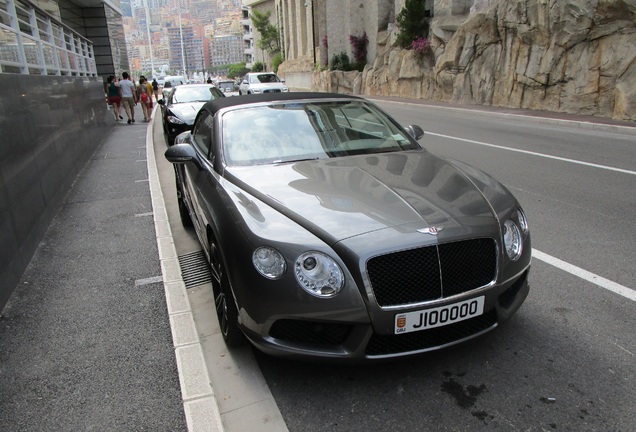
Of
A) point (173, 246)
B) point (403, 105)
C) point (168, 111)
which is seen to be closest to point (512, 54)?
point (403, 105)

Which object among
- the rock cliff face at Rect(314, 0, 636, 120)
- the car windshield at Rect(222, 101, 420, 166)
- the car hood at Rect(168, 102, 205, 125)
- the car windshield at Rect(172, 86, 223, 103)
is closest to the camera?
the car windshield at Rect(222, 101, 420, 166)

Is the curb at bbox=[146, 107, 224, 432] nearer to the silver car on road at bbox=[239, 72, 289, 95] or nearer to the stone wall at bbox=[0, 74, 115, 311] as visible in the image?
the stone wall at bbox=[0, 74, 115, 311]

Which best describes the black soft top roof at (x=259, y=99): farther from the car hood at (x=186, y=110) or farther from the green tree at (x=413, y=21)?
the green tree at (x=413, y=21)

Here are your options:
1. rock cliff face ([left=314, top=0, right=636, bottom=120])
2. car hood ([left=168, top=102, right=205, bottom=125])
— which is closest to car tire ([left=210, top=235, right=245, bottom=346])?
car hood ([left=168, top=102, right=205, bottom=125])

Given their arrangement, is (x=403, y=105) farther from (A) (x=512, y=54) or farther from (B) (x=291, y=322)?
(B) (x=291, y=322)

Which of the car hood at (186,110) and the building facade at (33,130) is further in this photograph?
the car hood at (186,110)

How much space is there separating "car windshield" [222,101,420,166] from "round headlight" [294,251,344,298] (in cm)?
142

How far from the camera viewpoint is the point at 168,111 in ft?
40.0

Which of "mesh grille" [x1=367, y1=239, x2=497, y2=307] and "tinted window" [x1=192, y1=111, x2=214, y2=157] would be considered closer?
"mesh grille" [x1=367, y1=239, x2=497, y2=307]

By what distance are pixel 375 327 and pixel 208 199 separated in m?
1.69

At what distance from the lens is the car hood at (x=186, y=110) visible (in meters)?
11.6

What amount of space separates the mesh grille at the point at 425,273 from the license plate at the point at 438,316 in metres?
0.07

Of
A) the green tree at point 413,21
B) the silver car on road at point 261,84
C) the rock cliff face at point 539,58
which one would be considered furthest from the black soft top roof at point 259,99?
the green tree at point 413,21

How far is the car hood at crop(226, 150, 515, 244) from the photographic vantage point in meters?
2.73
